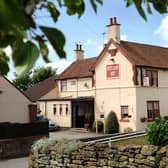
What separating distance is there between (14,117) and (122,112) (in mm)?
10318

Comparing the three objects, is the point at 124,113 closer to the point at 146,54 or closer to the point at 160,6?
the point at 146,54

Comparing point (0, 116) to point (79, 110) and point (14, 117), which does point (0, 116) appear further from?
point (79, 110)

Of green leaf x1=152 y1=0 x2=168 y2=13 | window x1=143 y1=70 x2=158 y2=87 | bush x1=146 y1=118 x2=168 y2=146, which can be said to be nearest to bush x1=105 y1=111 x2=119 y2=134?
window x1=143 y1=70 x2=158 y2=87

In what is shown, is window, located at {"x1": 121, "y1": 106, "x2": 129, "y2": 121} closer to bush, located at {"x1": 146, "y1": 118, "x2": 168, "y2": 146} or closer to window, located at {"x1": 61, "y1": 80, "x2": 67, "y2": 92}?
window, located at {"x1": 61, "y1": 80, "x2": 67, "y2": 92}

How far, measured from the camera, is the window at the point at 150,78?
35.5 m

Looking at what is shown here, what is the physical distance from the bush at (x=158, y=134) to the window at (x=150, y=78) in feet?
74.8

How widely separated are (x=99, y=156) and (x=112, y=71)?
80.1 feet

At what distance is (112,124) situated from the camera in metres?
35.1

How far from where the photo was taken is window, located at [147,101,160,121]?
3591 cm

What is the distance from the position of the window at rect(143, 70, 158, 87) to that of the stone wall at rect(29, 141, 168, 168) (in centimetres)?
2162

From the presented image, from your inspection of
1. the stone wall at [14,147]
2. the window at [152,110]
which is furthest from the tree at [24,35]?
the window at [152,110]

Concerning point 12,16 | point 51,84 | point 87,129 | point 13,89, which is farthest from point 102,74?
point 12,16

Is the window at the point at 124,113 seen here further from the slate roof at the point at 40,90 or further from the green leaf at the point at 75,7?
the green leaf at the point at 75,7

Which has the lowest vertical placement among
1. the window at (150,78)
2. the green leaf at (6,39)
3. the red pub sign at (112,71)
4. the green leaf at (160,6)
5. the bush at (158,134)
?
the bush at (158,134)
